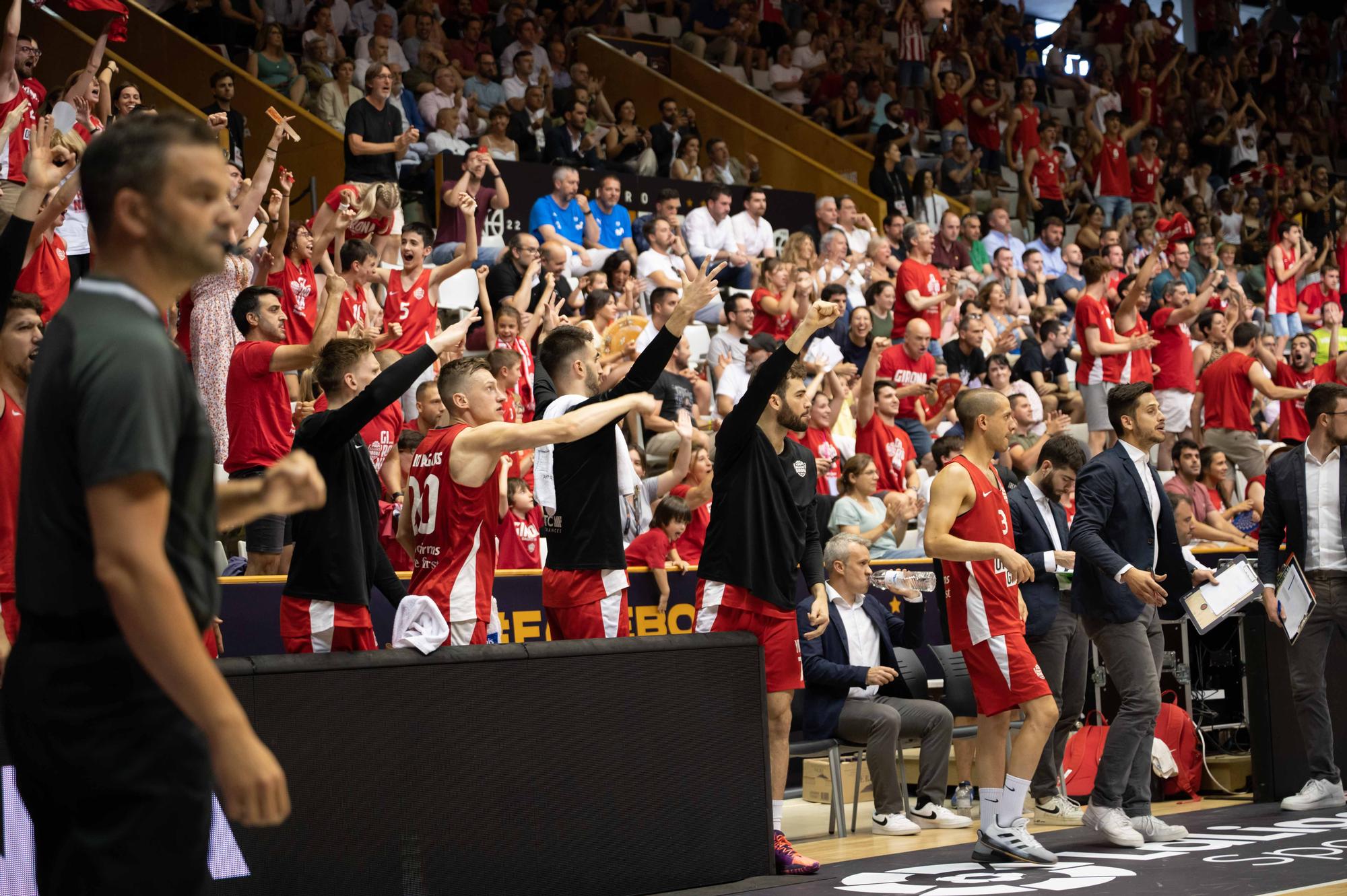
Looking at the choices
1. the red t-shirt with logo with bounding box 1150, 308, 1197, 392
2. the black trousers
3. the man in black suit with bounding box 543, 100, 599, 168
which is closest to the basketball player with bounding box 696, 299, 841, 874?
the black trousers

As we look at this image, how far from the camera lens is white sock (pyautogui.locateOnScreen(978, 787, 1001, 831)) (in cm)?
642

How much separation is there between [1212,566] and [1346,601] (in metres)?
1.90

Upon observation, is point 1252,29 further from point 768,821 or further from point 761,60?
point 768,821

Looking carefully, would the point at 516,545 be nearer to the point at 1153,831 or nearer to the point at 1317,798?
the point at 1153,831

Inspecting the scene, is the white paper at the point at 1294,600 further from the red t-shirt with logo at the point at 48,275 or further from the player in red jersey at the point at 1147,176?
the player in red jersey at the point at 1147,176

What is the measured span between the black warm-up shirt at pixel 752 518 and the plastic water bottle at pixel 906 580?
2035 millimetres

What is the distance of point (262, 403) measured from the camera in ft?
24.5

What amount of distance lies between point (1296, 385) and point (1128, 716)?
8709mm

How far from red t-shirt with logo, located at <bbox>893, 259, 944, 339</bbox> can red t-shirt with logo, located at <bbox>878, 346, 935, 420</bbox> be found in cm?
101

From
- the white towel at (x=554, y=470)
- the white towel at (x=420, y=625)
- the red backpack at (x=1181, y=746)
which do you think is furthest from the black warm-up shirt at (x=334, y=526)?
the red backpack at (x=1181, y=746)

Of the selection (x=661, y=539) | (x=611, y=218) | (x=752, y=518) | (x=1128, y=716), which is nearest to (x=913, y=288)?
(x=611, y=218)

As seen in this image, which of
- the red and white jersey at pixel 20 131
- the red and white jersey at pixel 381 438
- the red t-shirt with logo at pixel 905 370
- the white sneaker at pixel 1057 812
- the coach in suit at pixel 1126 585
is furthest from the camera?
the red t-shirt with logo at pixel 905 370

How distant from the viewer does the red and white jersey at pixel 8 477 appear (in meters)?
4.84

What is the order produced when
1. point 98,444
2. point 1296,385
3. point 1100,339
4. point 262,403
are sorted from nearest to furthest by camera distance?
point 98,444, point 262,403, point 1100,339, point 1296,385
